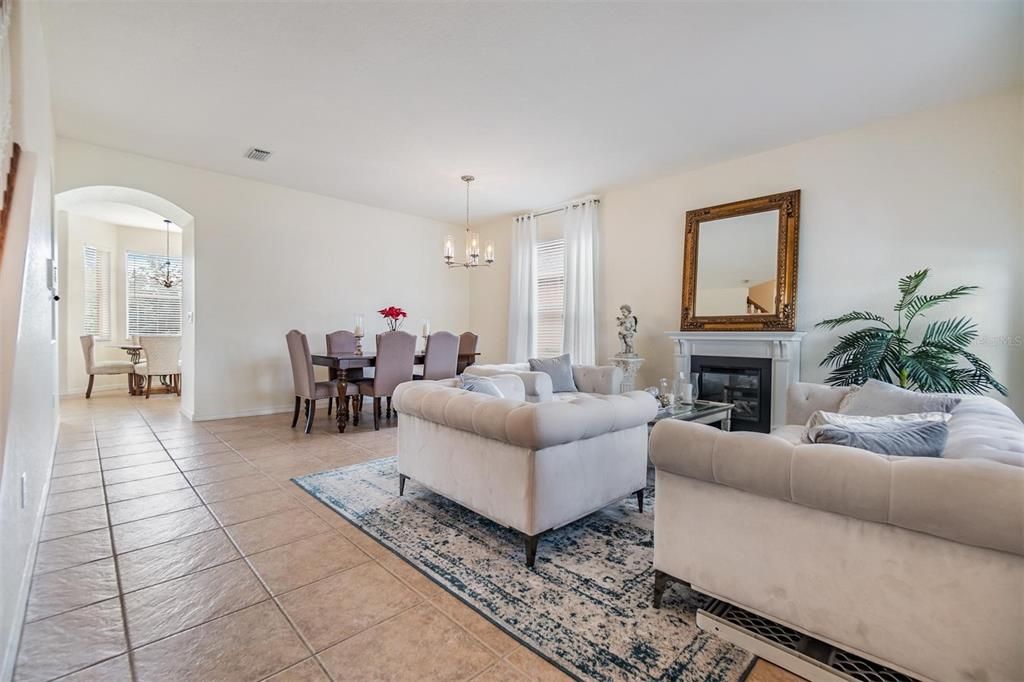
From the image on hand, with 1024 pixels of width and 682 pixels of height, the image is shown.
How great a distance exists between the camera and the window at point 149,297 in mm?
7574

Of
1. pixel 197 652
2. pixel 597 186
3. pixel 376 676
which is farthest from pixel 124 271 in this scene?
pixel 376 676

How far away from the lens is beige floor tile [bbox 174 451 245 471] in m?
3.29

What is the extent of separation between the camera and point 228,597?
5.57ft

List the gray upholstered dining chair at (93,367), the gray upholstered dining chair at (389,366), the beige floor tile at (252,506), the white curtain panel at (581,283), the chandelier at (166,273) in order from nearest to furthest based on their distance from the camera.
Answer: the beige floor tile at (252,506), the gray upholstered dining chair at (389,366), the white curtain panel at (581,283), the gray upholstered dining chair at (93,367), the chandelier at (166,273)

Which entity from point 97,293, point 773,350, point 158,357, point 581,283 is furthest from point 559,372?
point 97,293

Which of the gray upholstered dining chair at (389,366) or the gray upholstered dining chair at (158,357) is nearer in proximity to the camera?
the gray upholstered dining chair at (389,366)

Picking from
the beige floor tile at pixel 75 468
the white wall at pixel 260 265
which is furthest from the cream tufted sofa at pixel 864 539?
the white wall at pixel 260 265

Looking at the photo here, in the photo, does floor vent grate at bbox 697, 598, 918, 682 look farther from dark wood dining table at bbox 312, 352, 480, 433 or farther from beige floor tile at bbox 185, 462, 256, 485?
dark wood dining table at bbox 312, 352, 480, 433

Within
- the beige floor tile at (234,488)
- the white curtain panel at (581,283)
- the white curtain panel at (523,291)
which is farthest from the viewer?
the white curtain panel at (523,291)

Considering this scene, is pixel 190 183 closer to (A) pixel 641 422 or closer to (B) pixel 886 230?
(A) pixel 641 422

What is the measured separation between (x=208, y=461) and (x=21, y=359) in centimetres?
199

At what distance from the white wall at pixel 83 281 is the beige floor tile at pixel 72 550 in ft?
20.2

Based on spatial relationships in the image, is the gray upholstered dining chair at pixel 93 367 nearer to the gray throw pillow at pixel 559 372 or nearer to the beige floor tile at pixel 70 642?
the gray throw pillow at pixel 559 372

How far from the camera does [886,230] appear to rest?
3.65 m
